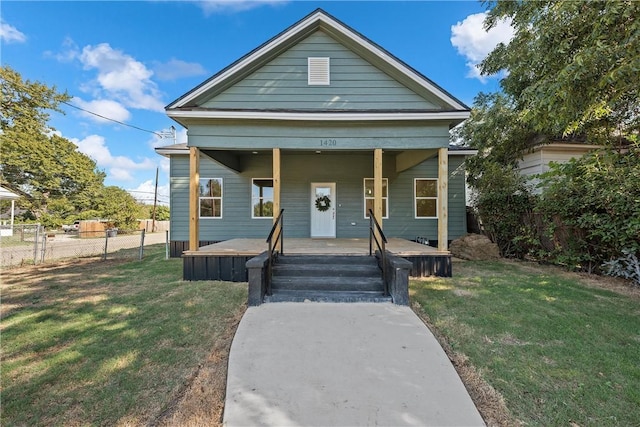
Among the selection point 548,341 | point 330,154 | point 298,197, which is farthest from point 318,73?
point 548,341

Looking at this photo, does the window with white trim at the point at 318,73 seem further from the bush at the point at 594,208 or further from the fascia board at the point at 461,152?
the bush at the point at 594,208

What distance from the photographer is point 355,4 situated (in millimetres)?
9453

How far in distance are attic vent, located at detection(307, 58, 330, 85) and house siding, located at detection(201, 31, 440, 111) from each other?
128 mm

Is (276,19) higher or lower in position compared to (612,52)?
higher

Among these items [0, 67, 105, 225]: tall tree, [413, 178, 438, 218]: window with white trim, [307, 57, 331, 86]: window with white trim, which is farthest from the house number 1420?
[0, 67, 105, 225]: tall tree

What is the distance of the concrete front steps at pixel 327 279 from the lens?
4.79 m

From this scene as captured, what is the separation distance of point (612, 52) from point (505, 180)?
538cm

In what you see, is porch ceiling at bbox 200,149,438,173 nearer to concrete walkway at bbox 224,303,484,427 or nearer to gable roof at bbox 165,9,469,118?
gable roof at bbox 165,9,469,118

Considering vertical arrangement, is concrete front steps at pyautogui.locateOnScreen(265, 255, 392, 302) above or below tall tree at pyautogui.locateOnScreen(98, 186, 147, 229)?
below

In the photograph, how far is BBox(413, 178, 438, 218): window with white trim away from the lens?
1030cm

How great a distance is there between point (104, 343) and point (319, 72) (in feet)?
22.9

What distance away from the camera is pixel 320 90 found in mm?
7168

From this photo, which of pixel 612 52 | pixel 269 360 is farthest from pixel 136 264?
pixel 612 52

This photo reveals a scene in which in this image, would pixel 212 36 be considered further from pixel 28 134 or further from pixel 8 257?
pixel 28 134
